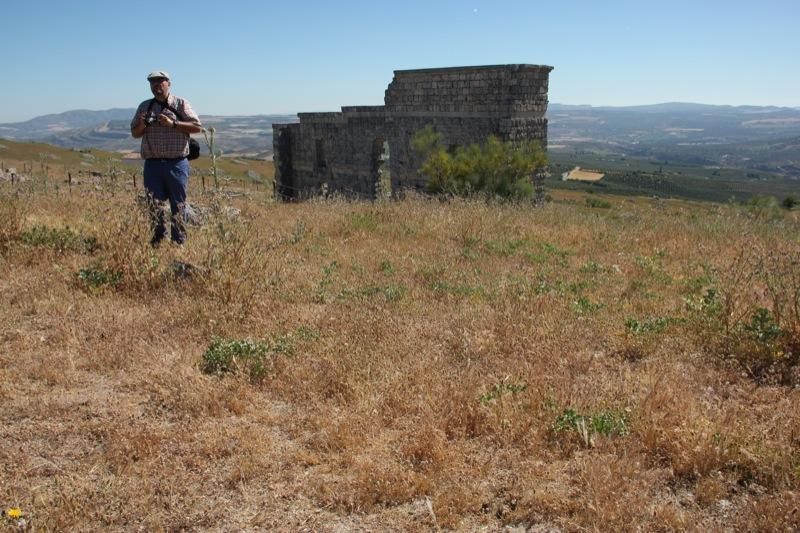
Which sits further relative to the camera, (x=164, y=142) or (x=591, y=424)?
(x=164, y=142)

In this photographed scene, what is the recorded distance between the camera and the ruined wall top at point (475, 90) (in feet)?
51.0

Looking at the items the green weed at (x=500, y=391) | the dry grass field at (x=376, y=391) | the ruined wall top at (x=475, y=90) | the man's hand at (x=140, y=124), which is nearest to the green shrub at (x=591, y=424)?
the dry grass field at (x=376, y=391)

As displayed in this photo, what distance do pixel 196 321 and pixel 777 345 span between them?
4222 mm

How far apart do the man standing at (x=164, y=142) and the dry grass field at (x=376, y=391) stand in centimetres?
33

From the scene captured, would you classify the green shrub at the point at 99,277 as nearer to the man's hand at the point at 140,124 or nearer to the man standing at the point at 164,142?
the man standing at the point at 164,142

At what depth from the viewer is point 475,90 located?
16.3 meters

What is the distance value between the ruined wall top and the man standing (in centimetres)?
1070

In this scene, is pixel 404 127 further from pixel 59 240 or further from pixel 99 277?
pixel 99 277

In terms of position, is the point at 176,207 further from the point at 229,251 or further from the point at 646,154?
the point at 646,154

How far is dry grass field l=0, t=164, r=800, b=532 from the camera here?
108 inches

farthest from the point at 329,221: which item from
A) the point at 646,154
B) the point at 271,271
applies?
the point at 646,154

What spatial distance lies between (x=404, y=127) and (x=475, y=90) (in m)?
3.07

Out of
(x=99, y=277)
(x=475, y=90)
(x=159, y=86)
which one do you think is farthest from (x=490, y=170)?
(x=99, y=277)

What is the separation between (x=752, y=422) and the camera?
3.30 meters
